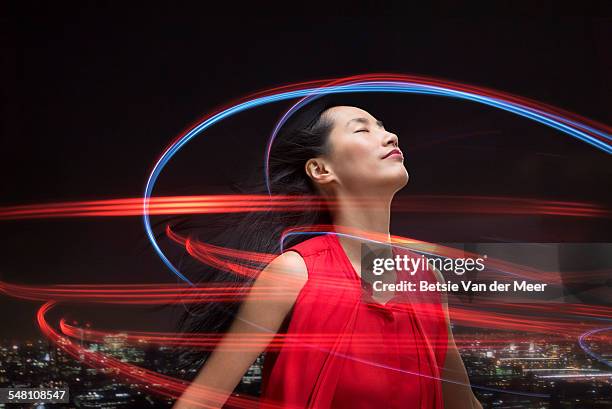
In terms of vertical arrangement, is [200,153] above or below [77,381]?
above

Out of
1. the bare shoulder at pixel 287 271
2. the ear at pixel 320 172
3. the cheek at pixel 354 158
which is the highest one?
the cheek at pixel 354 158

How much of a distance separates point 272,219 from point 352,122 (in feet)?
1.74

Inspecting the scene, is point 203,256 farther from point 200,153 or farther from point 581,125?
point 581,125

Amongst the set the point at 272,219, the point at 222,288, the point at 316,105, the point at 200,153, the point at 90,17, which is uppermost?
the point at 90,17

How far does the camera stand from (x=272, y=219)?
2820 mm

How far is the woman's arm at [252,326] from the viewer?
252cm

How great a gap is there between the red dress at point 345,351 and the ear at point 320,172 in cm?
24

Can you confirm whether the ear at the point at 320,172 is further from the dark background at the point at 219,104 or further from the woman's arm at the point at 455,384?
the woman's arm at the point at 455,384

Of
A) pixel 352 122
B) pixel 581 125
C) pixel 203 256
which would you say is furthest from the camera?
pixel 581 125

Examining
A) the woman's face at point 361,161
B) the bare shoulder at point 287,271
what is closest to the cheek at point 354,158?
the woman's face at point 361,161

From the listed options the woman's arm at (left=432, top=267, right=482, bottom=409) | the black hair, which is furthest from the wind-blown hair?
the woman's arm at (left=432, top=267, right=482, bottom=409)

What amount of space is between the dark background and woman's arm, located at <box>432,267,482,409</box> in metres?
0.53

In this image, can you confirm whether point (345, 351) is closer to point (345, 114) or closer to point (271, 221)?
point (271, 221)

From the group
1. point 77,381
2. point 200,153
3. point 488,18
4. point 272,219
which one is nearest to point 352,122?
point 272,219
